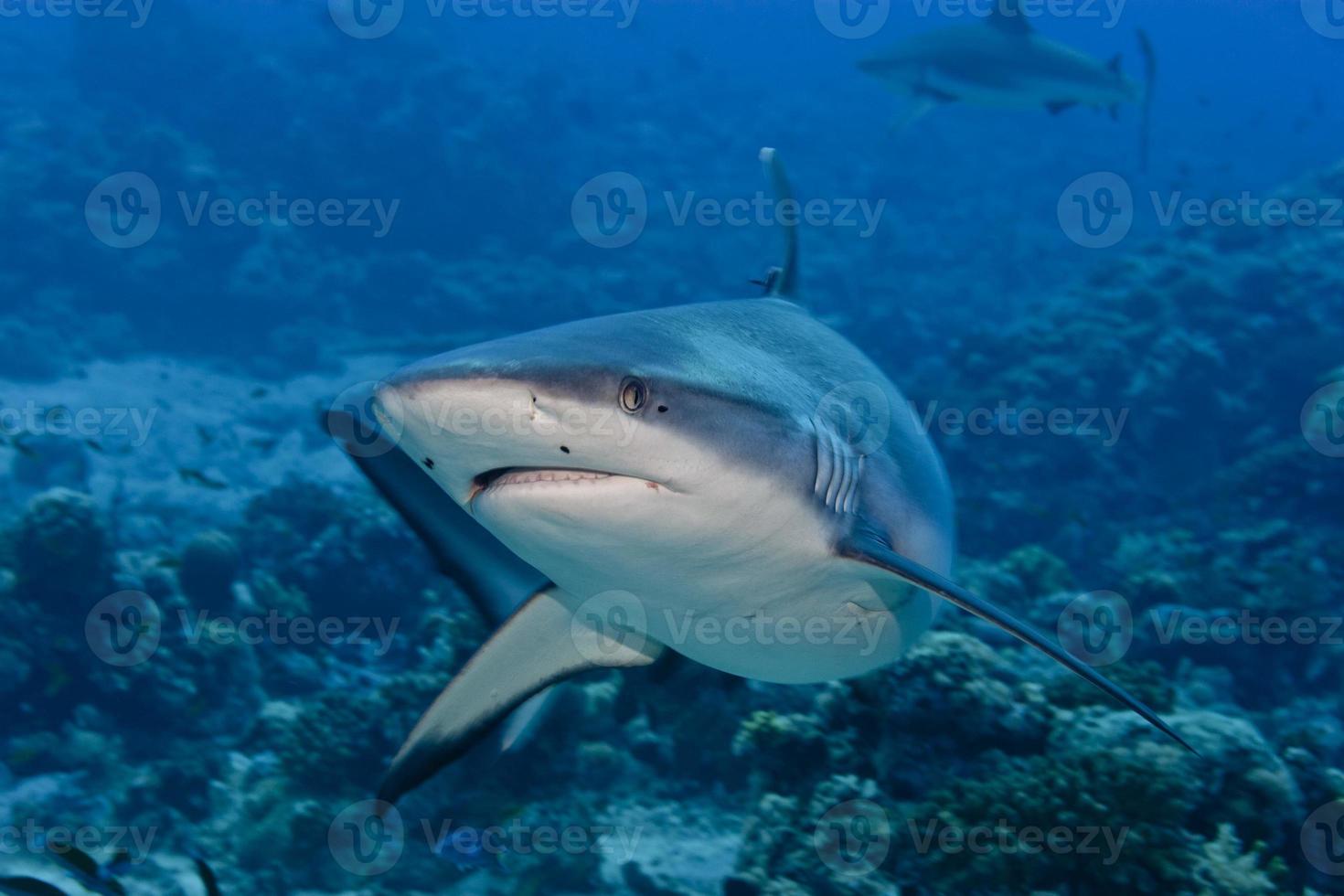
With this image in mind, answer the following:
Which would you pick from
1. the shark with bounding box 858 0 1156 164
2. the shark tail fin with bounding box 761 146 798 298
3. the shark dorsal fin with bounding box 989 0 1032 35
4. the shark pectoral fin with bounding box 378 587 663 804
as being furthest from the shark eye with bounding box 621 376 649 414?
the shark dorsal fin with bounding box 989 0 1032 35

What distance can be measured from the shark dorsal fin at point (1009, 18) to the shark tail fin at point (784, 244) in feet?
36.1

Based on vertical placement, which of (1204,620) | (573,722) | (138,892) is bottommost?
(138,892)

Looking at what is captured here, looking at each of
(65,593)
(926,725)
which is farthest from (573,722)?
(65,593)

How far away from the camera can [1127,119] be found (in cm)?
8238

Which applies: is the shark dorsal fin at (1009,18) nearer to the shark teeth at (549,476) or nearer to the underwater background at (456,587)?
the underwater background at (456,587)

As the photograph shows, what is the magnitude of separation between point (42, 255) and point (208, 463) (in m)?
15.2

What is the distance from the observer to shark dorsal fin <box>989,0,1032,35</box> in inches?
522

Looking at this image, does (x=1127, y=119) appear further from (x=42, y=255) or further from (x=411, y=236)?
(x=42, y=255)

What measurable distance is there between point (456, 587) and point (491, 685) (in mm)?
2754

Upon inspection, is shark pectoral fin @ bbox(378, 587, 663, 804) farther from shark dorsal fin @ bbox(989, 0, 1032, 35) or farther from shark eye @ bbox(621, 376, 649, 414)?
shark dorsal fin @ bbox(989, 0, 1032, 35)

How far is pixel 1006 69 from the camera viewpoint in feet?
42.2

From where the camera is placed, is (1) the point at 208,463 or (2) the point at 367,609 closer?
(2) the point at 367,609

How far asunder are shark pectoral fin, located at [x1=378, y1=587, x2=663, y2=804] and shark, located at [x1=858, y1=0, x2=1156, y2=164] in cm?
1292

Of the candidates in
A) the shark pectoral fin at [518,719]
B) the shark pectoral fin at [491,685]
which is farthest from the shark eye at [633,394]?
the shark pectoral fin at [518,719]
